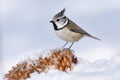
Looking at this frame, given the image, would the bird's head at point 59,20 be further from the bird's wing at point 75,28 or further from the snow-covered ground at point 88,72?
the snow-covered ground at point 88,72

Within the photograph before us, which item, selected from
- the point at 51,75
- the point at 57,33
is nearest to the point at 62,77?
the point at 51,75

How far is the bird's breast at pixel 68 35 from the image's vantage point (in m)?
6.10

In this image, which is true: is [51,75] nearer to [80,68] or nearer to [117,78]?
[80,68]

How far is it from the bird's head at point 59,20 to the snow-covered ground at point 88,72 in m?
0.62

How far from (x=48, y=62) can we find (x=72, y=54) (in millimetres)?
308

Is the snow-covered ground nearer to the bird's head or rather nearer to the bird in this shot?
the bird's head

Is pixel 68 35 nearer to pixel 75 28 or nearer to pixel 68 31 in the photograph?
pixel 68 31

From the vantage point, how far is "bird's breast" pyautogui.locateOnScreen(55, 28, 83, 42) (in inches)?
240

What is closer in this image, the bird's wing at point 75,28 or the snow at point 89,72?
the snow at point 89,72

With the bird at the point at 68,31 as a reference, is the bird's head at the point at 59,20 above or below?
above

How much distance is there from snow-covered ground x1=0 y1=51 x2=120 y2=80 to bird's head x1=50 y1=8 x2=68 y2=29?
0.62 m

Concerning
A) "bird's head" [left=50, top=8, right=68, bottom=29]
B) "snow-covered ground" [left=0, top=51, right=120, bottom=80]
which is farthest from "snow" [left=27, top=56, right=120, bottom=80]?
"bird's head" [left=50, top=8, right=68, bottom=29]

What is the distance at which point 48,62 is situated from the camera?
A: 491cm

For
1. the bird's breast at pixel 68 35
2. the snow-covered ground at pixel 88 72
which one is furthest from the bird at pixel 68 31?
the snow-covered ground at pixel 88 72
